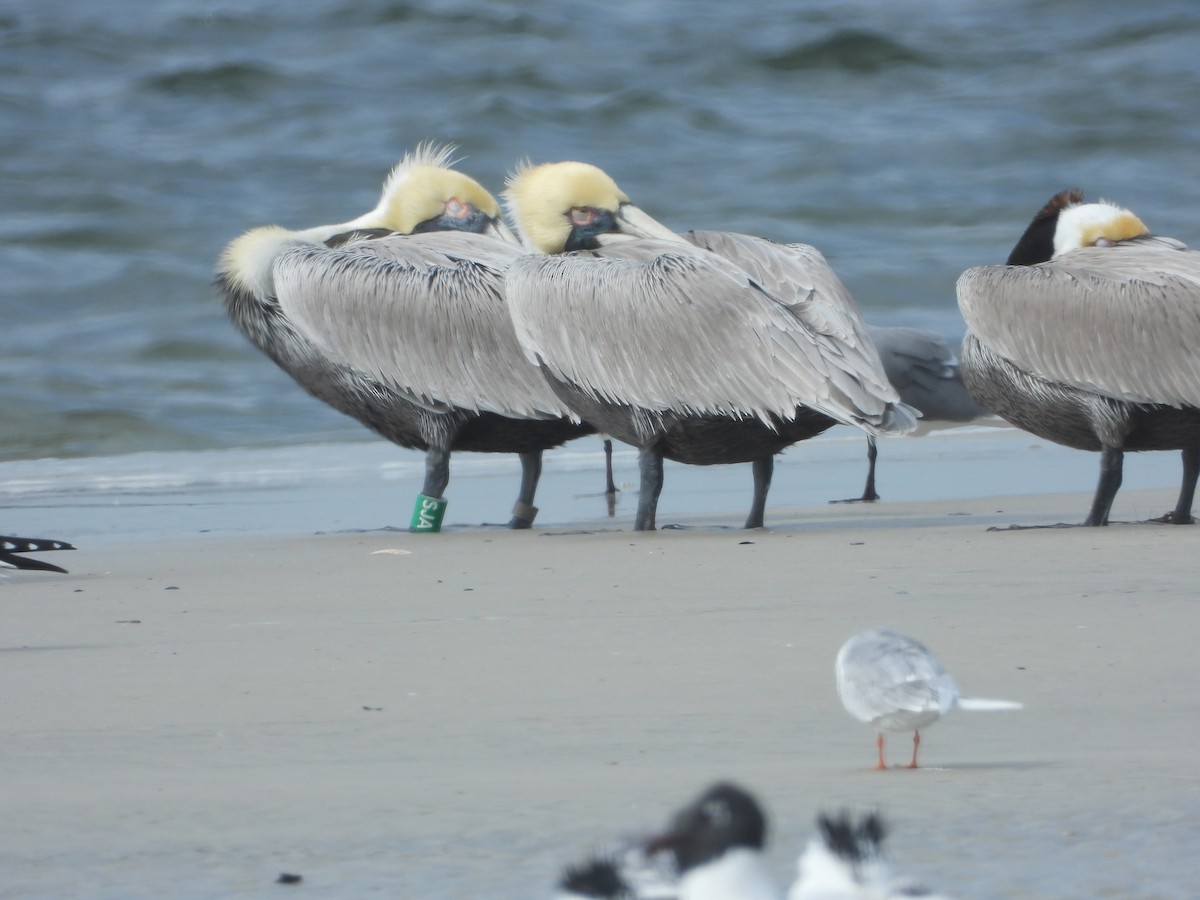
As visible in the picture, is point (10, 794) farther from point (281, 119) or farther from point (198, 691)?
point (281, 119)

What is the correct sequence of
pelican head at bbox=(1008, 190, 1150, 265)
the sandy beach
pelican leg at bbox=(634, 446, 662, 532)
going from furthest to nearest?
pelican head at bbox=(1008, 190, 1150, 265) < pelican leg at bbox=(634, 446, 662, 532) < the sandy beach

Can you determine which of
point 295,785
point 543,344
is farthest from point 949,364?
point 295,785

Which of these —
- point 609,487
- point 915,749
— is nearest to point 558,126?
point 609,487

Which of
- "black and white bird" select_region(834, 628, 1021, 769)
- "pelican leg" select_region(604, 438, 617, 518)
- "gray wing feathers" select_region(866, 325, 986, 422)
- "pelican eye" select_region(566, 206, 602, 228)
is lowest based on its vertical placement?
"pelican leg" select_region(604, 438, 617, 518)

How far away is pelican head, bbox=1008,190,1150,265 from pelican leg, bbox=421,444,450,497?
2090mm

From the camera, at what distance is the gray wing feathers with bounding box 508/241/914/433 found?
5.98 m

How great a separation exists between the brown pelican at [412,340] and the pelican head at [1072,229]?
5.58 ft

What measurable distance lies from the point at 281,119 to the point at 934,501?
1405 centimetres

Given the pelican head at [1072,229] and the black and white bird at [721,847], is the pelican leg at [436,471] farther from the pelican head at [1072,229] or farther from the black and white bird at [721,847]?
the black and white bird at [721,847]

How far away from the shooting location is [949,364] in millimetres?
9117

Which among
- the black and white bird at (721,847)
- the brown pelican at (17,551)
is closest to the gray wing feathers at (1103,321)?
the brown pelican at (17,551)

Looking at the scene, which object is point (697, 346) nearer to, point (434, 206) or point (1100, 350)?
point (1100, 350)

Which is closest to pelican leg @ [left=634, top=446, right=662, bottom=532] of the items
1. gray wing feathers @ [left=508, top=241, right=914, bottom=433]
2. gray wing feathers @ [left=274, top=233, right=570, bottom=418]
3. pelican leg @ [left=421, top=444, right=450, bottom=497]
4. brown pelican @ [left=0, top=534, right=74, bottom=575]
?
gray wing feathers @ [left=508, top=241, right=914, bottom=433]

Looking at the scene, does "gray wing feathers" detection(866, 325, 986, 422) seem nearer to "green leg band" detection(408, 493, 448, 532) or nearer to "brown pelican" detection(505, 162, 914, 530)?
"brown pelican" detection(505, 162, 914, 530)
